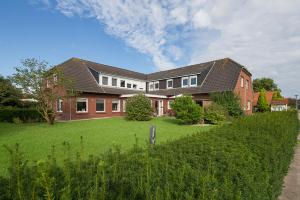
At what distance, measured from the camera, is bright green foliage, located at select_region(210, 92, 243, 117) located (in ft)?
65.2

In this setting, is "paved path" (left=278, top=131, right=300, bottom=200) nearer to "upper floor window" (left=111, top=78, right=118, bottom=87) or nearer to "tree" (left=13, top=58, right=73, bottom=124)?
"tree" (left=13, top=58, right=73, bottom=124)

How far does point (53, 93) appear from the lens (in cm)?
1786

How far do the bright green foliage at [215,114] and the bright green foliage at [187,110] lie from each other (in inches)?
25.1

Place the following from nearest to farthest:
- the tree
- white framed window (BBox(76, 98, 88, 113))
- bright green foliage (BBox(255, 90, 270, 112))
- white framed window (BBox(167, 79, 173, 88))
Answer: the tree, white framed window (BBox(76, 98, 88, 113)), white framed window (BBox(167, 79, 173, 88)), bright green foliage (BBox(255, 90, 270, 112))

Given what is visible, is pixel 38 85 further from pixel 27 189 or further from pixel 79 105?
pixel 27 189

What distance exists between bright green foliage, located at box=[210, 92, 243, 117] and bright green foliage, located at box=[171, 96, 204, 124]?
Result: 2956 millimetres

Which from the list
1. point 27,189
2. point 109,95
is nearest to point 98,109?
point 109,95

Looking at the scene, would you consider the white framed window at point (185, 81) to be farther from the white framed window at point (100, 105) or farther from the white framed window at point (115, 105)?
the white framed window at point (100, 105)

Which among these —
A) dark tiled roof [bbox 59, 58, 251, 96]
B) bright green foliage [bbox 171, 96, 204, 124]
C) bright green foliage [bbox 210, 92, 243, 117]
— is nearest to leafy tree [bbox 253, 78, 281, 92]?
dark tiled roof [bbox 59, 58, 251, 96]

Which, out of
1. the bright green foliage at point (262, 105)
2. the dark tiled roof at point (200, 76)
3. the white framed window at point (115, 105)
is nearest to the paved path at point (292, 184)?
the dark tiled roof at point (200, 76)

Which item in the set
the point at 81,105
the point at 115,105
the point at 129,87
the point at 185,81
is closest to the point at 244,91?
the point at 185,81

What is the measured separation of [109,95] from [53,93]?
10015 millimetres

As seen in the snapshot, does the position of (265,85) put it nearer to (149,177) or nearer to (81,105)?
(81,105)

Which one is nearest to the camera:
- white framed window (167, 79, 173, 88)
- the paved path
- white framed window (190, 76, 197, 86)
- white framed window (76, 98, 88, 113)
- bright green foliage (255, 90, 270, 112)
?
the paved path
